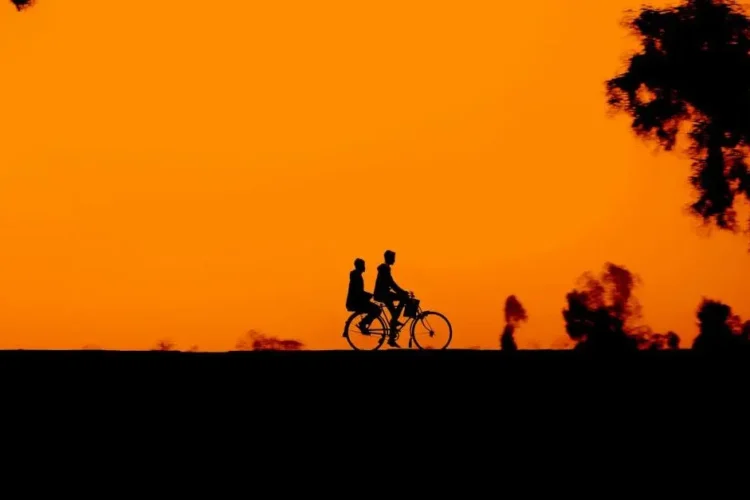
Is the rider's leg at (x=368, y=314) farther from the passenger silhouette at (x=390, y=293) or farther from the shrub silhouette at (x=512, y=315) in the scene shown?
the shrub silhouette at (x=512, y=315)

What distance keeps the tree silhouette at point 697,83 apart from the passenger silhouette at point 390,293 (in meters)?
15.8

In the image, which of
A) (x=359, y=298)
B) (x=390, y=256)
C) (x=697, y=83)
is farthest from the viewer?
(x=697, y=83)

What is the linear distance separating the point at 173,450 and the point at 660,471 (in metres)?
4.88

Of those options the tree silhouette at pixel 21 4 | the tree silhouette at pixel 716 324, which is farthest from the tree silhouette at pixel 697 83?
the tree silhouette at pixel 21 4

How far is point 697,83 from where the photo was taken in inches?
1180

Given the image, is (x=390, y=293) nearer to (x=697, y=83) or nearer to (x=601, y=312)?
(x=697, y=83)

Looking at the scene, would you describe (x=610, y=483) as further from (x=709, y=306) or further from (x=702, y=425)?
(x=709, y=306)

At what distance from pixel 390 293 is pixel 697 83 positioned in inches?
714

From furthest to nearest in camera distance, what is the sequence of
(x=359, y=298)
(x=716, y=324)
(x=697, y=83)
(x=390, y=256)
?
1. (x=716, y=324)
2. (x=697, y=83)
3. (x=359, y=298)
4. (x=390, y=256)

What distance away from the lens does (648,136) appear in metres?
29.5

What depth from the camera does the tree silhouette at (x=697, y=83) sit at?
2955cm

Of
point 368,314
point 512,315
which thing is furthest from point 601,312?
point 368,314

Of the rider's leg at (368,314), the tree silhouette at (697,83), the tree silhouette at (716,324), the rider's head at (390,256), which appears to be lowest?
the rider's leg at (368,314)

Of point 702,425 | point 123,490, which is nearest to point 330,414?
point 123,490
